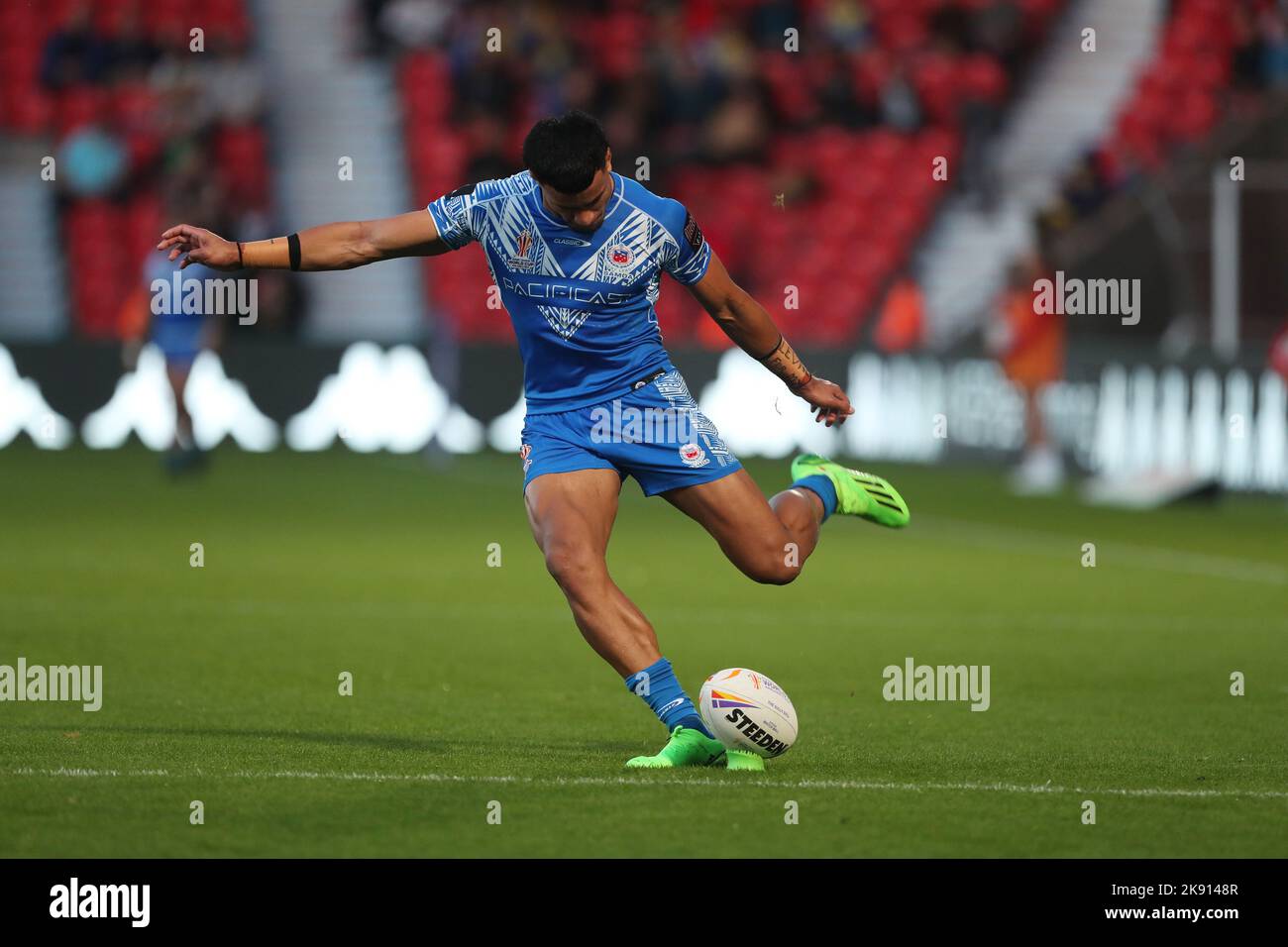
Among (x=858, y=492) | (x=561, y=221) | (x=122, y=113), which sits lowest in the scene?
(x=858, y=492)

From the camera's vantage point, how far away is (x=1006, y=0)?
1142 inches

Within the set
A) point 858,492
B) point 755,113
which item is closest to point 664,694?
point 858,492

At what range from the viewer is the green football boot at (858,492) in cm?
874

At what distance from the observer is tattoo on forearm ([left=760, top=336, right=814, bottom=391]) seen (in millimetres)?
7914

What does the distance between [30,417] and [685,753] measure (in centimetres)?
1750

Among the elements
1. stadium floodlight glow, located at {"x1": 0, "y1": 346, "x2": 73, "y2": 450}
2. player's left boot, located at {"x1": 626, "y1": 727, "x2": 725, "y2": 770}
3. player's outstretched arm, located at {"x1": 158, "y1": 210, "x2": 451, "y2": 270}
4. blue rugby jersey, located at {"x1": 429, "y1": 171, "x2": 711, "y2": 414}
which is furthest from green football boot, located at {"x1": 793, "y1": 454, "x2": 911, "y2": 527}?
stadium floodlight glow, located at {"x1": 0, "y1": 346, "x2": 73, "y2": 450}

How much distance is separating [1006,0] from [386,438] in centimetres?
1135

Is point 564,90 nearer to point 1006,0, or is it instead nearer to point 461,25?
point 461,25

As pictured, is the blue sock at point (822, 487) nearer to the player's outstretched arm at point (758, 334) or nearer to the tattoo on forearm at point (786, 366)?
the player's outstretched arm at point (758, 334)

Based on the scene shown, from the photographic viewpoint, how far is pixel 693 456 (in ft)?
24.8

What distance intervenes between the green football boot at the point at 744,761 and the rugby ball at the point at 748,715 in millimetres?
18

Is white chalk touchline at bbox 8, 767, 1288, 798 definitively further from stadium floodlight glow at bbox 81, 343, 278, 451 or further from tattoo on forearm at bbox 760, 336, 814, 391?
stadium floodlight glow at bbox 81, 343, 278, 451

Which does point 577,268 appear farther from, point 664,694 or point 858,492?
point 858,492

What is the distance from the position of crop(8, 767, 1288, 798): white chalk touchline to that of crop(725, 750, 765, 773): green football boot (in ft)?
0.57
